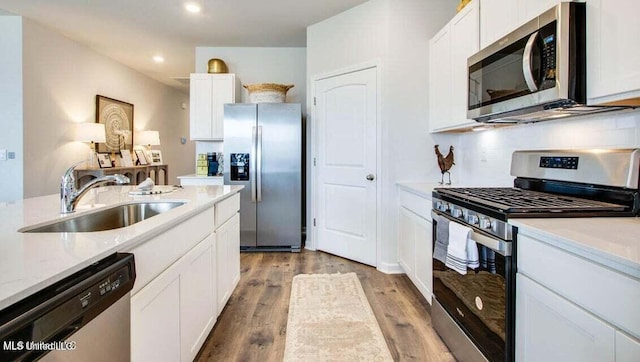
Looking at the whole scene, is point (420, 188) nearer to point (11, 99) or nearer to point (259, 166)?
point (259, 166)

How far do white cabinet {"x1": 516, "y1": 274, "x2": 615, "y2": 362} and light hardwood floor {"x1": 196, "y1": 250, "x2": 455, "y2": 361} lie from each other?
73 centimetres

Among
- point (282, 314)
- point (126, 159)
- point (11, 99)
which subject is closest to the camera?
point (282, 314)

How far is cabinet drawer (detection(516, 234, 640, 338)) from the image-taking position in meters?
0.89

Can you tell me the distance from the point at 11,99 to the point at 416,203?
4.55 metres

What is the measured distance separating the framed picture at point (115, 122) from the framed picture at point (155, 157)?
1.63ft

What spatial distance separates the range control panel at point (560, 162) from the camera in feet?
5.73

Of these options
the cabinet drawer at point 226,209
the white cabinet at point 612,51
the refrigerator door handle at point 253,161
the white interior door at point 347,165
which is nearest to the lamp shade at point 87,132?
the refrigerator door handle at point 253,161

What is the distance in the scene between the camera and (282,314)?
2451 mm

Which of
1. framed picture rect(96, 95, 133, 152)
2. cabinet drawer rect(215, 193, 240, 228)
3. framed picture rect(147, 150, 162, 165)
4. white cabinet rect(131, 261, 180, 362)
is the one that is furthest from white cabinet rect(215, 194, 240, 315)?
framed picture rect(147, 150, 162, 165)

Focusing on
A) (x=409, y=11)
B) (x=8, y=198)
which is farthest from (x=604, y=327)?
(x=8, y=198)

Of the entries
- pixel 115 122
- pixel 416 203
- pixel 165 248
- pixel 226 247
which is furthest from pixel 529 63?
pixel 115 122

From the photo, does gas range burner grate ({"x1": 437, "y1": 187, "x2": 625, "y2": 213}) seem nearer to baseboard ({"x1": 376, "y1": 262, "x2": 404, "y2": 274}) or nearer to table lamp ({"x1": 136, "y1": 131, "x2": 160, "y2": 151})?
baseboard ({"x1": 376, "y1": 262, "x2": 404, "y2": 274})

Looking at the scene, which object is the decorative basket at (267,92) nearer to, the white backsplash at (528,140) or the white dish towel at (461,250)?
the white backsplash at (528,140)

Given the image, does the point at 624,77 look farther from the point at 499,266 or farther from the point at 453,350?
the point at 453,350
